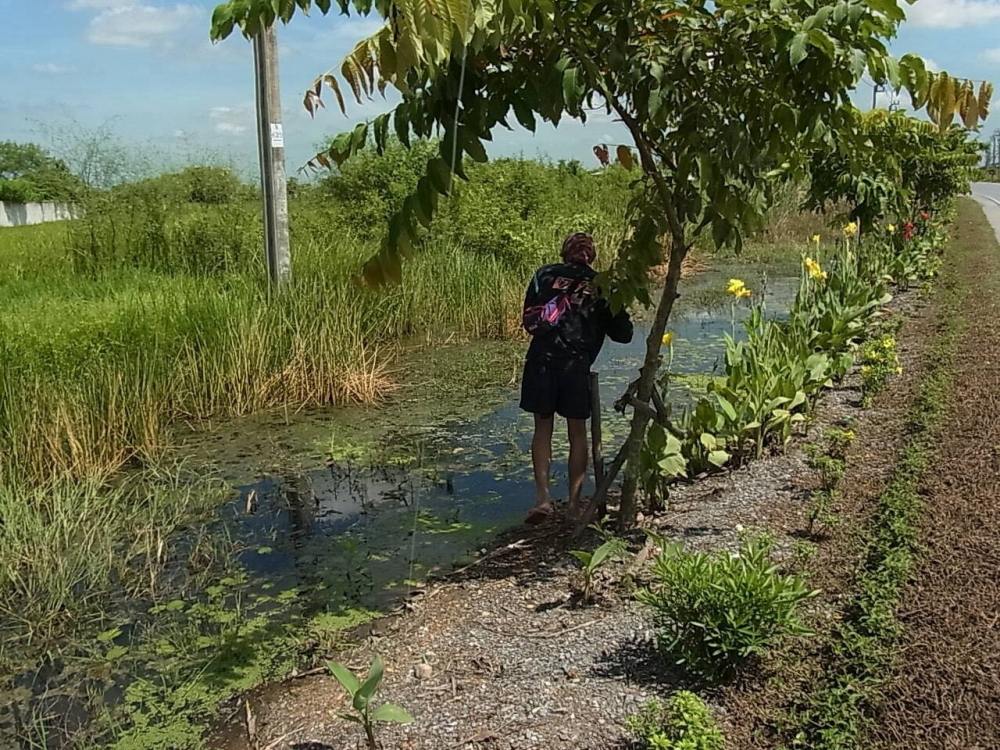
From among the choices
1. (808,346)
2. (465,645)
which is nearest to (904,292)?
(808,346)

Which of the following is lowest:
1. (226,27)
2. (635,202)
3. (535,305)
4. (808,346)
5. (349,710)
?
(349,710)

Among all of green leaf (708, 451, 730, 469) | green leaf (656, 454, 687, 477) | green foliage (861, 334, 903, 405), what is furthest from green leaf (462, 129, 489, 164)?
green foliage (861, 334, 903, 405)

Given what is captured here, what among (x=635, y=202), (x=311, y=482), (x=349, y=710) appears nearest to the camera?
(x=349, y=710)

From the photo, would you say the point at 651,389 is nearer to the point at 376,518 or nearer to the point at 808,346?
the point at 376,518

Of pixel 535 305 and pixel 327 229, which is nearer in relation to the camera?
pixel 535 305

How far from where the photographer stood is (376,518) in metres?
5.64

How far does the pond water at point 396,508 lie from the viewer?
4.85 meters

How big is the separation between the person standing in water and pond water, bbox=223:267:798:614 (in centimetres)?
82

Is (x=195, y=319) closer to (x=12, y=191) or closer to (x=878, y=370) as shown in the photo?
(x=878, y=370)

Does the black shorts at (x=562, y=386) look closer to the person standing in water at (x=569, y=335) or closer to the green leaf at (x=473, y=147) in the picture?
the person standing in water at (x=569, y=335)

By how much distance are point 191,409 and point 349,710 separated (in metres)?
4.82

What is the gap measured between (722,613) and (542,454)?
2391mm

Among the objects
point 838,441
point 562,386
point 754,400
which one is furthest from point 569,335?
point 838,441

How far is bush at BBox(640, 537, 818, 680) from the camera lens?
295 centimetres
